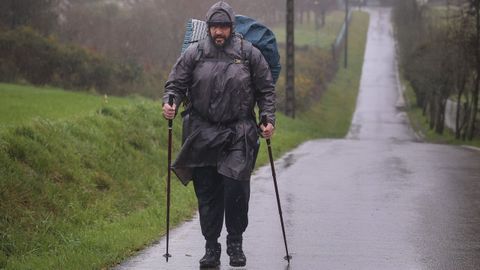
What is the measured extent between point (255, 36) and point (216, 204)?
142 cm

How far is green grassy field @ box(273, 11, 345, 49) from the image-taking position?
81.9 m

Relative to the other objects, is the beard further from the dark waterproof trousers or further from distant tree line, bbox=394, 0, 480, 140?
distant tree line, bbox=394, 0, 480, 140

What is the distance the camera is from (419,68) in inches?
1892

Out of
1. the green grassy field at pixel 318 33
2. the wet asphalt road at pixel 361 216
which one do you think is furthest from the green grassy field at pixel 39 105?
the green grassy field at pixel 318 33

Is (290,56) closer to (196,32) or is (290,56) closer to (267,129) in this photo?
(196,32)

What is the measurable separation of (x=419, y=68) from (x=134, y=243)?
1622 inches

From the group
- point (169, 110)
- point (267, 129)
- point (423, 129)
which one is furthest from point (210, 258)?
point (423, 129)

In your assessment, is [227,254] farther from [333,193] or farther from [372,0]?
[372,0]

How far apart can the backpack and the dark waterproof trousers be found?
3.15ft

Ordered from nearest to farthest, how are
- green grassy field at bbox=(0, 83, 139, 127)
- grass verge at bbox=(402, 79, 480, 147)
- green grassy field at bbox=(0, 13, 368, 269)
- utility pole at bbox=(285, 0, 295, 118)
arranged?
1. green grassy field at bbox=(0, 13, 368, 269)
2. green grassy field at bbox=(0, 83, 139, 127)
3. utility pole at bbox=(285, 0, 295, 118)
4. grass verge at bbox=(402, 79, 480, 147)

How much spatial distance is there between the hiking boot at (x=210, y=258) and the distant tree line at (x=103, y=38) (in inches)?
896

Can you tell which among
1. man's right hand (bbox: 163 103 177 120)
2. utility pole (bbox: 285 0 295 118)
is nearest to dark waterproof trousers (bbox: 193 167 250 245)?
man's right hand (bbox: 163 103 177 120)

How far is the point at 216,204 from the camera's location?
24.8 feet

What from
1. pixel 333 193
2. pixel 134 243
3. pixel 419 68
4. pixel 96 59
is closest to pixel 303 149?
pixel 333 193
